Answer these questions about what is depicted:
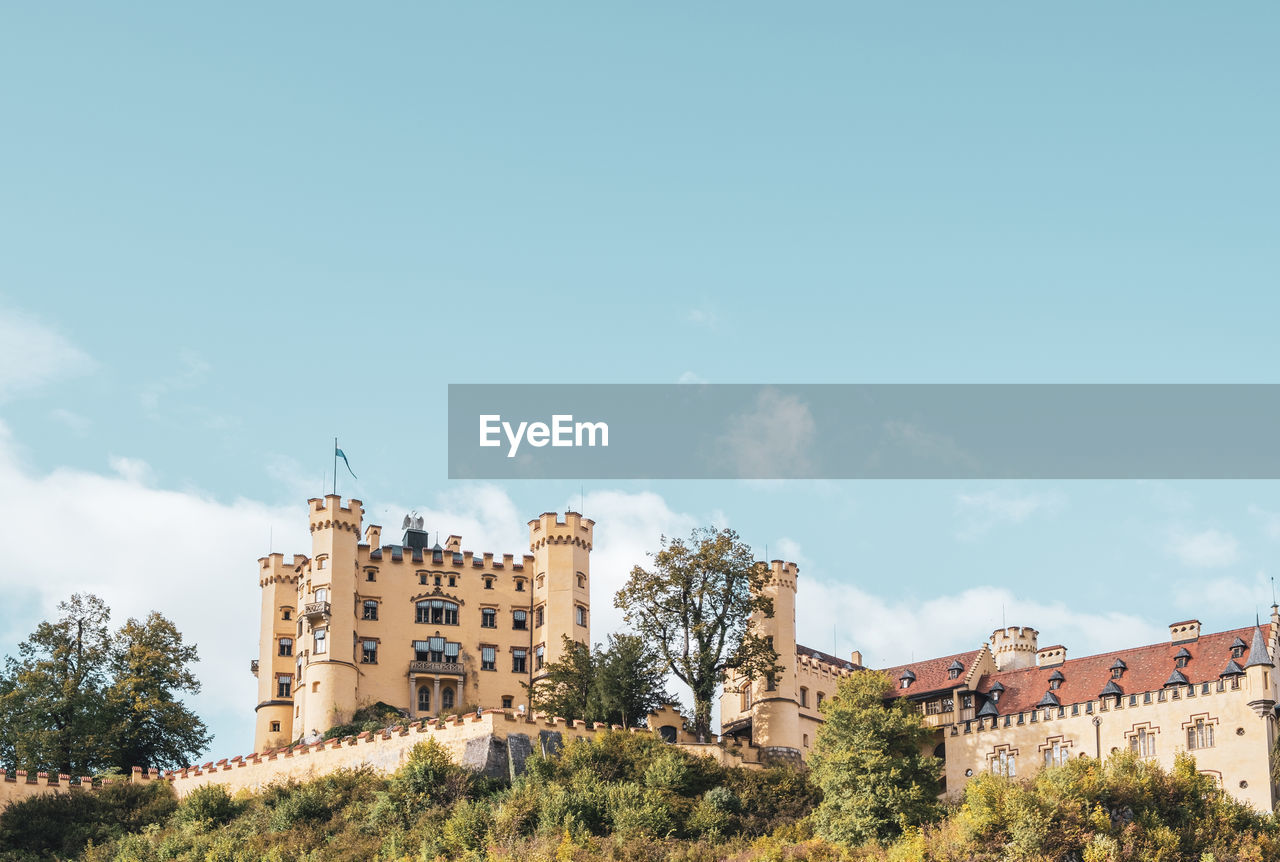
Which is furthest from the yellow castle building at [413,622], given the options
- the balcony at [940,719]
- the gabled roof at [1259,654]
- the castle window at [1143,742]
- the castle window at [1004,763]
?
the gabled roof at [1259,654]

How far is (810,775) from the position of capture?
85.9m

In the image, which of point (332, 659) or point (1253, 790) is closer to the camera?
point (1253, 790)

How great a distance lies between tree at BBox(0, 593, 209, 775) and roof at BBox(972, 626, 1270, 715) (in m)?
40.1

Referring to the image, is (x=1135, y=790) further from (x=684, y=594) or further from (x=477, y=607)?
(x=477, y=607)

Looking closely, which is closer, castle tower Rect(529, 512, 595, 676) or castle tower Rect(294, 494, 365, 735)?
castle tower Rect(294, 494, 365, 735)

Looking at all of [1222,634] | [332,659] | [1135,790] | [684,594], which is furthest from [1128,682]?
[332,659]

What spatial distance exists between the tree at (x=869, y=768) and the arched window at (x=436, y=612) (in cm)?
2821

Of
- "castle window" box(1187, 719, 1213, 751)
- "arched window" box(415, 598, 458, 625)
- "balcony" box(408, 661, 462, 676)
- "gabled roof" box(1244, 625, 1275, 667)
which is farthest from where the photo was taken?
"arched window" box(415, 598, 458, 625)

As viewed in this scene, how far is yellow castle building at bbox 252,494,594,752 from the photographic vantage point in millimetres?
103500

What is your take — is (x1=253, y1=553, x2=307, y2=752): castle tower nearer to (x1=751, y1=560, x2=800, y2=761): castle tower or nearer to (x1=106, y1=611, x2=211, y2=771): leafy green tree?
(x1=106, y1=611, x2=211, y2=771): leafy green tree

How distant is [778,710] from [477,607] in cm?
2014

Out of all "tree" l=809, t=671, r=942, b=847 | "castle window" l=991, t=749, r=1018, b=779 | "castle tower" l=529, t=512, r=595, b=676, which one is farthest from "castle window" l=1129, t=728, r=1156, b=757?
"castle tower" l=529, t=512, r=595, b=676

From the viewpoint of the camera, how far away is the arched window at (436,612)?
106 meters

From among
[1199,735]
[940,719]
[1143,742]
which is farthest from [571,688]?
[1199,735]
